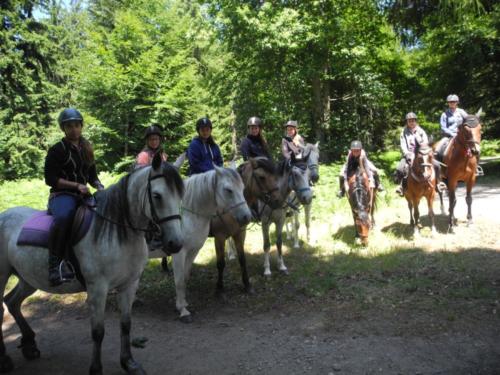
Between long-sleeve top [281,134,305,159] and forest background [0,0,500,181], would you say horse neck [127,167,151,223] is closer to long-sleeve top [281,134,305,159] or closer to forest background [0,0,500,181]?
long-sleeve top [281,134,305,159]

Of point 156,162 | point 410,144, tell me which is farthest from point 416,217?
Answer: point 156,162

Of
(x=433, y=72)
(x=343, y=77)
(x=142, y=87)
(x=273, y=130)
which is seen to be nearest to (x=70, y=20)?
(x=142, y=87)

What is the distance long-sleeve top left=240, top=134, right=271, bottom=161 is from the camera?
7.99m

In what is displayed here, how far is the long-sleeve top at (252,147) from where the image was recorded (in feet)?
26.2

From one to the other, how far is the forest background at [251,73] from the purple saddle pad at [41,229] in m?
13.8

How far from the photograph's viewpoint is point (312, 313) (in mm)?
5945

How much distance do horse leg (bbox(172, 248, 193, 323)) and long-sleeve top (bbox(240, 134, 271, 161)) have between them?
2860 millimetres

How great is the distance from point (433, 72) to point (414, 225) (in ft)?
42.8

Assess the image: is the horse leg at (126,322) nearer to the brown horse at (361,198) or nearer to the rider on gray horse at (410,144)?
the brown horse at (361,198)

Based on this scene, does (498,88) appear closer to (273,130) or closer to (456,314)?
(273,130)

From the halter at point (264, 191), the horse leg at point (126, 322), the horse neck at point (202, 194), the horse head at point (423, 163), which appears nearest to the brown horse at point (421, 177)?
the horse head at point (423, 163)

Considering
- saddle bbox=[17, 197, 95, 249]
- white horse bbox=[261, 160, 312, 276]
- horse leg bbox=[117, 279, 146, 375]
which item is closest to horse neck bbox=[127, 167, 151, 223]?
saddle bbox=[17, 197, 95, 249]

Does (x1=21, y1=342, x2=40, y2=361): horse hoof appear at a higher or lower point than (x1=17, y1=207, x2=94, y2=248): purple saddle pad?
lower

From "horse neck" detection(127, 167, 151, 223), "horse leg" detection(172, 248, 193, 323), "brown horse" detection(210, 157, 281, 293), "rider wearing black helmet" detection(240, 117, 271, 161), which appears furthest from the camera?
"rider wearing black helmet" detection(240, 117, 271, 161)
